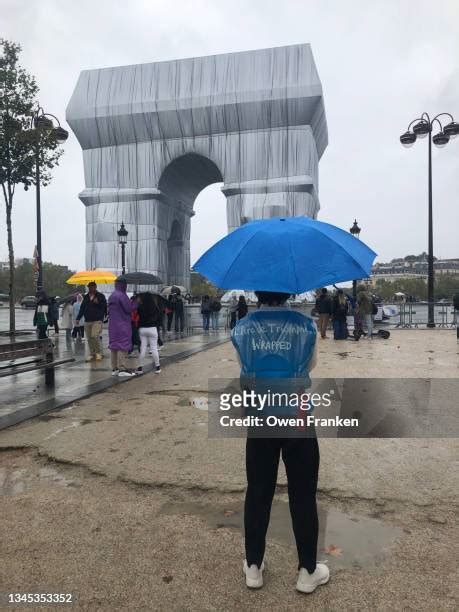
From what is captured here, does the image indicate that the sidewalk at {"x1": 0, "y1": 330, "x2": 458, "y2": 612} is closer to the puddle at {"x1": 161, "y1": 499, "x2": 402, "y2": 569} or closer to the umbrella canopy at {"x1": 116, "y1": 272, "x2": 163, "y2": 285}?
the puddle at {"x1": 161, "y1": 499, "x2": 402, "y2": 569}

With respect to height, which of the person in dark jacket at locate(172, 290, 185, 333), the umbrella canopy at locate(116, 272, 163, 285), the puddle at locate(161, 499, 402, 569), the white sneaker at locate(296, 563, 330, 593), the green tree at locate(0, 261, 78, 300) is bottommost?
the puddle at locate(161, 499, 402, 569)

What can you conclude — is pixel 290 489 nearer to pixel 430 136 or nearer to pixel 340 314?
pixel 340 314

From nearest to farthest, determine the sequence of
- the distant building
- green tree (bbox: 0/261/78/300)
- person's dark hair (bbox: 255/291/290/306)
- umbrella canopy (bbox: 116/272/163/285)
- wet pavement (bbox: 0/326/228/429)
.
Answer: person's dark hair (bbox: 255/291/290/306) < wet pavement (bbox: 0/326/228/429) < umbrella canopy (bbox: 116/272/163/285) < green tree (bbox: 0/261/78/300) < the distant building

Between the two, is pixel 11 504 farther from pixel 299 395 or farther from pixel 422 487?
pixel 422 487

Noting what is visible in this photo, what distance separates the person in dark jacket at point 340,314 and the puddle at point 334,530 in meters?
12.0

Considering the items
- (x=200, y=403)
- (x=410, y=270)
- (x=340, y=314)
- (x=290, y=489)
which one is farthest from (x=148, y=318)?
(x=410, y=270)

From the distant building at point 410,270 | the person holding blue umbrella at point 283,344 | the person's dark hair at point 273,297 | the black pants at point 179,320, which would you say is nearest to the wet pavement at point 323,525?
the person holding blue umbrella at point 283,344

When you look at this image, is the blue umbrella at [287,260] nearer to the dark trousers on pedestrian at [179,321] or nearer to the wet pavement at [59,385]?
the wet pavement at [59,385]

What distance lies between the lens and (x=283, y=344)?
262 cm

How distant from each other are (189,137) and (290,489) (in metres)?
35.8

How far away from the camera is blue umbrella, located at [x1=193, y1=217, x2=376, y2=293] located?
100 inches

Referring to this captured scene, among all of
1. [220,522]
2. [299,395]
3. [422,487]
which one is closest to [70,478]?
[220,522]

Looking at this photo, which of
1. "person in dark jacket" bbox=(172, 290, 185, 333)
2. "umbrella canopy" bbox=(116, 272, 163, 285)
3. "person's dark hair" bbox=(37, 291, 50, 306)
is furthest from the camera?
"person in dark jacket" bbox=(172, 290, 185, 333)

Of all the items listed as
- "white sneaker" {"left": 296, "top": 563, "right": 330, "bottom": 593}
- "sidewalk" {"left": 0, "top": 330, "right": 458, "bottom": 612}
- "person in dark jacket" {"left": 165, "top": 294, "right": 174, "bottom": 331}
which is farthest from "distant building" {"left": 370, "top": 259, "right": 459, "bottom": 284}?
"white sneaker" {"left": 296, "top": 563, "right": 330, "bottom": 593}
